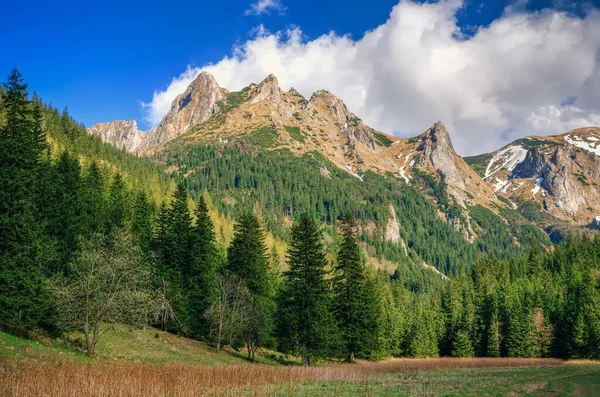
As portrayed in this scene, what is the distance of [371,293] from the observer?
63.7 metres

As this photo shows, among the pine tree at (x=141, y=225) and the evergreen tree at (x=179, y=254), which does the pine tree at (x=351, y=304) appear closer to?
the evergreen tree at (x=179, y=254)

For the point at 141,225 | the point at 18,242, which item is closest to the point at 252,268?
the point at 141,225

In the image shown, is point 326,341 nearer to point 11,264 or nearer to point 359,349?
point 359,349

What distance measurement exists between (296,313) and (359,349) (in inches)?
504

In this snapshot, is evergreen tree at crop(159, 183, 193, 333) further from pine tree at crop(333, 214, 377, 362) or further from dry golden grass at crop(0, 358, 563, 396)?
dry golden grass at crop(0, 358, 563, 396)

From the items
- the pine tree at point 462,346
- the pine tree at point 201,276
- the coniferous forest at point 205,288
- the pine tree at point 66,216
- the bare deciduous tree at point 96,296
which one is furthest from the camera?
the pine tree at point 462,346

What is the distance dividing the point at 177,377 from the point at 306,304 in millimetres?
32956

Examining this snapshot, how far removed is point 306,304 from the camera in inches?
2023

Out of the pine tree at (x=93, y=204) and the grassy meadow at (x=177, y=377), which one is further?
the pine tree at (x=93, y=204)

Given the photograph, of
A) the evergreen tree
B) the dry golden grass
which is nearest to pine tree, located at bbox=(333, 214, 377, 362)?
the evergreen tree

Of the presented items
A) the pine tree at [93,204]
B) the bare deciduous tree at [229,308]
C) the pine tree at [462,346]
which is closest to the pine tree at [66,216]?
the pine tree at [93,204]

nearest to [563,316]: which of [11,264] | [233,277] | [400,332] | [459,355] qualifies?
[459,355]

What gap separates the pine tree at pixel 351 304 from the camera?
56.9 metres

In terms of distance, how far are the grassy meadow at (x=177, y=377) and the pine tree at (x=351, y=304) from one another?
25.4 feet
